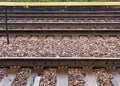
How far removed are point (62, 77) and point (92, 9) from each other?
6.99 m

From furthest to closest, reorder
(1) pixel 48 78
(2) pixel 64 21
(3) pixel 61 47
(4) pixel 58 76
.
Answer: (2) pixel 64 21
(3) pixel 61 47
(4) pixel 58 76
(1) pixel 48 78

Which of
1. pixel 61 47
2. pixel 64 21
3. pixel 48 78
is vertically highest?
pixel 64 21

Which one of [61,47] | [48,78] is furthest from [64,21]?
[48,78]

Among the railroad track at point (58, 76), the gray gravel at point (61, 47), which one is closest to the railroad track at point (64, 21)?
the gray gravel at point (61, 47)

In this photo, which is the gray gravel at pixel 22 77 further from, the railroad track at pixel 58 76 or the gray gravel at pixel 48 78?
the gray gravel at pixel 48 78

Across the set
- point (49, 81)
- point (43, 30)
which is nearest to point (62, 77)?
point (49, 81)

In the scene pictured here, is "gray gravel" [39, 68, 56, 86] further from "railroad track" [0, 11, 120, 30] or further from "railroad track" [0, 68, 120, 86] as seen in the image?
"railroad track" [0, 11, 120, 30]

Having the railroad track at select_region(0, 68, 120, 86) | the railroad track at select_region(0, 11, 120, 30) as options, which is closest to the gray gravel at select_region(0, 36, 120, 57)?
the railroad track at select_region(0, 68, 120, 86)

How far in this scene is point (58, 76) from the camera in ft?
22.0

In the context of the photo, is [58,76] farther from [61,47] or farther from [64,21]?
[64,21]

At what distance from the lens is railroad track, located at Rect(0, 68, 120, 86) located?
6383 millimetres

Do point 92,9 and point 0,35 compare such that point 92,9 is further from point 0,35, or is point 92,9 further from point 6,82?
point 6,82

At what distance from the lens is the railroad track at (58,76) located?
6.38 meters

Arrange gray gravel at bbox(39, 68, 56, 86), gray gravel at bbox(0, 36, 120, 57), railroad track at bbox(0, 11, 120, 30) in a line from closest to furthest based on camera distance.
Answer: gray gravel at bbox(39, 68, 56, 86) < gray gravel at bbox(0, 36, 120, 57) < railroad track at bbox(0, 11, 120, 30)
